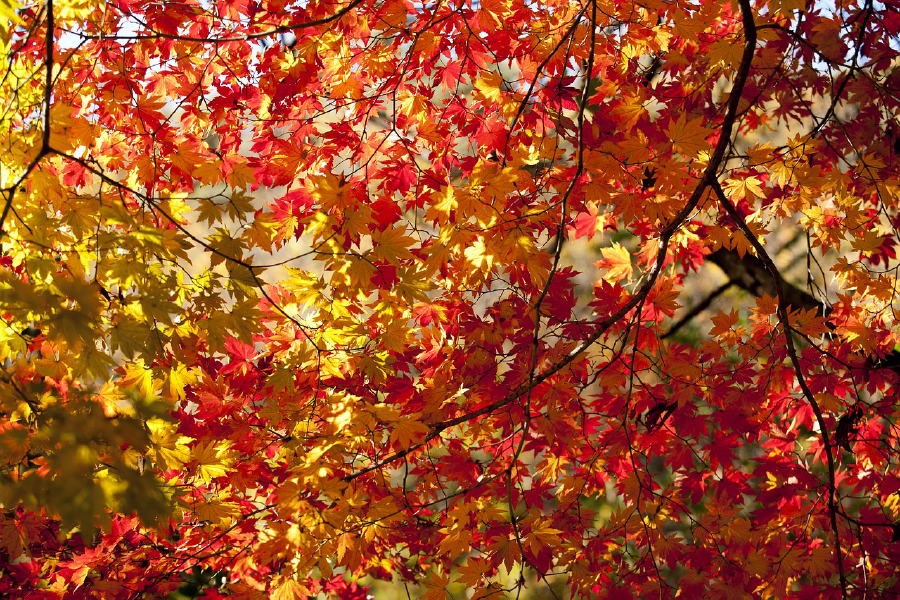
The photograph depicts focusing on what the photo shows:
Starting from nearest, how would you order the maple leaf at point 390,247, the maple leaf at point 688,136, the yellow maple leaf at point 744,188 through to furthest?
the maple leaf at point 390,247
the maple leaf at point 688,136
the yellow maple leaf at point 744,188

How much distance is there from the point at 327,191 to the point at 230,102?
0.99 metres

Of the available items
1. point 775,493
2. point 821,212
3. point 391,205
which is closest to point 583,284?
point 821,212

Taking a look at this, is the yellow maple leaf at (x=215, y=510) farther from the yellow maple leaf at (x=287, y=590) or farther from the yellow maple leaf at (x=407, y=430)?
the yellow maple leaf at (x=407, y=430)

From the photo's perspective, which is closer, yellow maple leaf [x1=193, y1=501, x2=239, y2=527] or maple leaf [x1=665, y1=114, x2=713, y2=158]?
maple leaf [x1=665, y1=114, x2=713, y2=158]

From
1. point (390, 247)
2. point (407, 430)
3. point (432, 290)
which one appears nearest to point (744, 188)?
point (432, 290)

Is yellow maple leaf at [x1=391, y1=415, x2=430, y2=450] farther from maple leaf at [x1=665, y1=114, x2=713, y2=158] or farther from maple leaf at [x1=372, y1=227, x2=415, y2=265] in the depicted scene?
maple leaf at [x1=665, y1=114, x2=713, y2=158]

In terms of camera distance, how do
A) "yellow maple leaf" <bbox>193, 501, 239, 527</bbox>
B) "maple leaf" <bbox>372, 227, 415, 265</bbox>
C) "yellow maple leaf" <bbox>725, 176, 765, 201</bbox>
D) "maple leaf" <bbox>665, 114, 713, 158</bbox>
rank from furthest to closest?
"yellow maple leaf" <bbox>725, 176, 765, 201</bbox> < "yellow maple leaf" <bbox>193, 501, 239, 527</bbox> < "maple leaf" <bbox>665, 114, 713, 158</bbox> < "maple leaf" <bbox>372, 227, 415, 265</bbox>

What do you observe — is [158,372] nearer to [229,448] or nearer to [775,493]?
[229,448]

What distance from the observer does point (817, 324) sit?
81.4 inches

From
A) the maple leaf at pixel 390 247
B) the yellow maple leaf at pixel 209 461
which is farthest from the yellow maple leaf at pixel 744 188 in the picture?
the yellow maple leaf at pixel 209 461

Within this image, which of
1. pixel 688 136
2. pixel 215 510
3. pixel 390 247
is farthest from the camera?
pixel 215 510

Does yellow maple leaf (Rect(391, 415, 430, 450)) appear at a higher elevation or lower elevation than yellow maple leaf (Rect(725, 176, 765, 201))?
lower

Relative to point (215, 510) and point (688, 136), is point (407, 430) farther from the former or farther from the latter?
point (688, 136)

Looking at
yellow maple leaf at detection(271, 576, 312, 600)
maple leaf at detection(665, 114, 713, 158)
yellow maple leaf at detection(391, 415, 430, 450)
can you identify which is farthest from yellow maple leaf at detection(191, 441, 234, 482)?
maple leaf at detection(665, 114, 713, 158)
